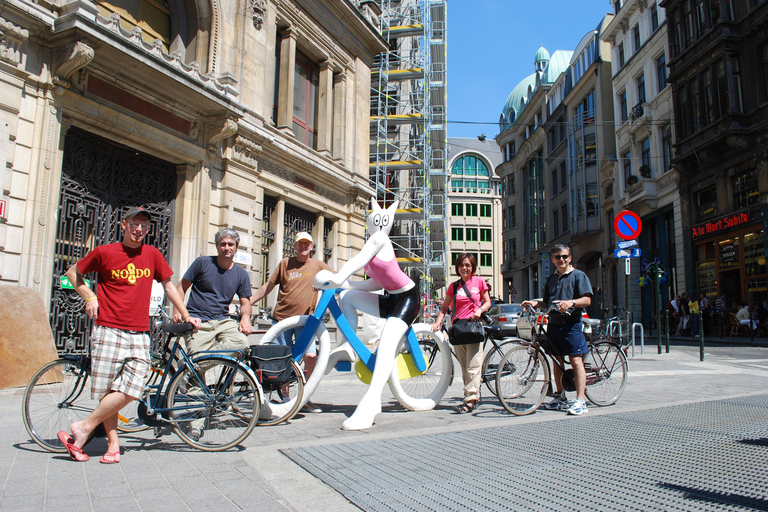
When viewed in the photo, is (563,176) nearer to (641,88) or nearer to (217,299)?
(641,88)

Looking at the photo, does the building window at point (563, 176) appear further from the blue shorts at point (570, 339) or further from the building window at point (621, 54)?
the blue shorts at point (570, 339)

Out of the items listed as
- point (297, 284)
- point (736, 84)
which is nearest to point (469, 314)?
point (297, 284)

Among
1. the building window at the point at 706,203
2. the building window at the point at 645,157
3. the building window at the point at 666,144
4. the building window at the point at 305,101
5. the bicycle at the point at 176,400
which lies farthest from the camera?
the building window at the point at 645,157

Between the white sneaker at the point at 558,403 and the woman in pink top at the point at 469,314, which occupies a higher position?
the woman in pink top at the point at 469,314

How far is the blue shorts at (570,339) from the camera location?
18.9 ft

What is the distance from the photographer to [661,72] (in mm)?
30312

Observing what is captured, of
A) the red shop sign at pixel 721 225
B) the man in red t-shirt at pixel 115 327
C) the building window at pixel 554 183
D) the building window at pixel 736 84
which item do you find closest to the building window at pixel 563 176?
the building window at pixel 554 183

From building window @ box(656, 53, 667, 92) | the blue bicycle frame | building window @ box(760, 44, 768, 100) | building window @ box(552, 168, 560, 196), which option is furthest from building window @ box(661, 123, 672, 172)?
the blue bicycle frame

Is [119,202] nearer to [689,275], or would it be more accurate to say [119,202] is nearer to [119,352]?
[119,352]

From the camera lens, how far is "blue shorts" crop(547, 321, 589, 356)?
576 cm

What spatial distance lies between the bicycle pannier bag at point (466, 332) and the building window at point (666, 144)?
1062 inches

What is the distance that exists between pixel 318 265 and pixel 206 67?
821 centimetres

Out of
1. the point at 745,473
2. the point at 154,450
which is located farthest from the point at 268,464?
the point at 745,473

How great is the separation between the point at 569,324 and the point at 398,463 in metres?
2.85
